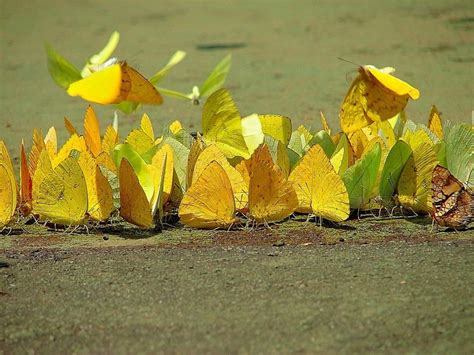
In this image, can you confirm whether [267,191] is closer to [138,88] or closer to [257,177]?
[257,177]

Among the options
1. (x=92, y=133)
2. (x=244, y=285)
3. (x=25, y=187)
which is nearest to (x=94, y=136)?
(x=92, y=133)

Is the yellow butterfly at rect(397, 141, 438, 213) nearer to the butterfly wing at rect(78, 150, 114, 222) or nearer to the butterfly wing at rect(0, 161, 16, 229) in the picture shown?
the butterfly wing at rect(78, 150, 114, 222)

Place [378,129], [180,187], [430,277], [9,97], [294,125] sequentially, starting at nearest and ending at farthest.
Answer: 1. [430,277]
2. [180,187]
3. [378,129]
4. [294,125]
5. [9,97]

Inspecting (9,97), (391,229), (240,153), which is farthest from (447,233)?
(9,97)

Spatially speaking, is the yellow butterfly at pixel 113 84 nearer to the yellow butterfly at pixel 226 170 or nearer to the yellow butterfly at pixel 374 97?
the yellow butterfly at pixel 226 170

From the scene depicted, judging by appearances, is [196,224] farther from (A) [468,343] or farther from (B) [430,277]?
(A) [468,343]

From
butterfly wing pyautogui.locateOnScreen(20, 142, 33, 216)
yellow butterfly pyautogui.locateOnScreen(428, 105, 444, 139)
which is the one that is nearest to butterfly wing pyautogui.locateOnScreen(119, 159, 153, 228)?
butterfly wing pyautogui.locateOnScreen(20, 142, 33, 216)
